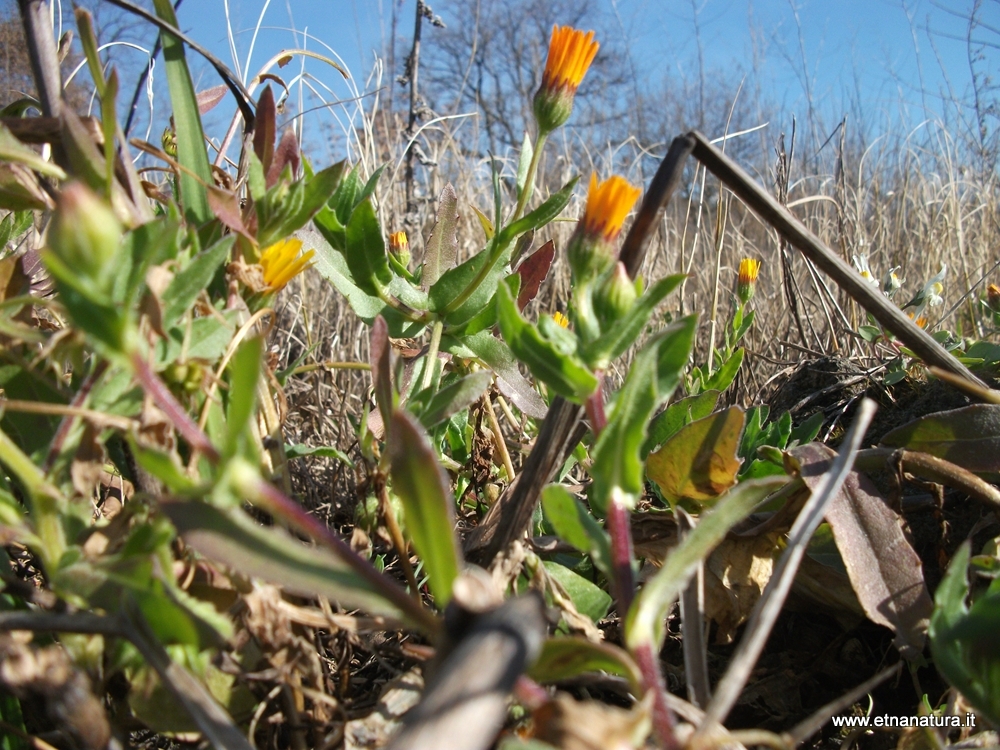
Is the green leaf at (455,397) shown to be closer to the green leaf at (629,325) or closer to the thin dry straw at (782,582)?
the green leaf at (629,325)

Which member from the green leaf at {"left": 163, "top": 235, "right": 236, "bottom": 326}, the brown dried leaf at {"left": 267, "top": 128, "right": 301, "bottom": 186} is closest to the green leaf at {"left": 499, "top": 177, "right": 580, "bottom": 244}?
the brown dried leaf at {"left": 267, "top": 128, "right": 301, "bottom": 186}

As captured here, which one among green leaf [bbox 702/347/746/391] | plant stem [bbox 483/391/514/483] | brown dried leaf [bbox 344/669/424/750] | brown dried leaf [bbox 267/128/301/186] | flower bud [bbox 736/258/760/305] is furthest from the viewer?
flower bud [bbox 736/258/760/305]

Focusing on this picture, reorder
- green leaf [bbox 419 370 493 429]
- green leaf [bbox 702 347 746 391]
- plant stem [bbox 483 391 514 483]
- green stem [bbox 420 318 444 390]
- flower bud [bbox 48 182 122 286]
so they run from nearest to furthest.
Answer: flower bud [bbox 48 182 122 286], green leaf [bbox 419 370 493 429], green stem [bbox 420 318 444 390], plant stem [bbox 483 391 514 483], green leaf [bbox 702 347 746 391]

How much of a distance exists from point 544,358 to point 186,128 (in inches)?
18.8

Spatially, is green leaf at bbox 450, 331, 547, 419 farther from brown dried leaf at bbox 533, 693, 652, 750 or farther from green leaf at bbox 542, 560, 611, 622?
brown dried leaf at bbox 533, 693, 652, 750

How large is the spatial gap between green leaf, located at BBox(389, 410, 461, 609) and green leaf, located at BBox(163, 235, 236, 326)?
0.77 ft

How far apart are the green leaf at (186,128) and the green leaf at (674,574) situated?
0.60m

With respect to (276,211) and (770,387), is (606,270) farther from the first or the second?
(770,387)

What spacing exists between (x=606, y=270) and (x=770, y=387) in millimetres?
1412

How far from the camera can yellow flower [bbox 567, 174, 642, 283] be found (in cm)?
66

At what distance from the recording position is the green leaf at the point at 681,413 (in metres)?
1.09

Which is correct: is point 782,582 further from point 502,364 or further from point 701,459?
point 502,364

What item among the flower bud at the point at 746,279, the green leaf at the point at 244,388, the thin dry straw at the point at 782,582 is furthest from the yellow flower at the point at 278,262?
the flower bud at the point at 746,279

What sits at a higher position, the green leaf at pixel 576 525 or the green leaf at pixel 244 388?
the green leaf at pixel 244 388
